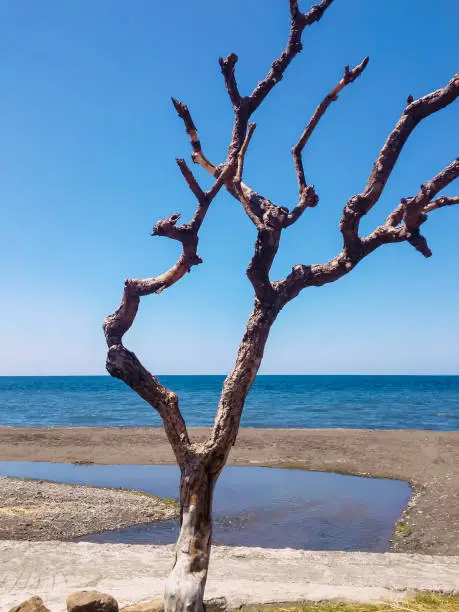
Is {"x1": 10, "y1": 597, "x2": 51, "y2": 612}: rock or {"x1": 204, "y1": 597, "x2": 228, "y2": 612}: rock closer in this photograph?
{"x1": 10, "y1": 597, "x2": 51, "y2": 612}: rock

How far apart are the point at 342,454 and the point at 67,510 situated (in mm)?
17321

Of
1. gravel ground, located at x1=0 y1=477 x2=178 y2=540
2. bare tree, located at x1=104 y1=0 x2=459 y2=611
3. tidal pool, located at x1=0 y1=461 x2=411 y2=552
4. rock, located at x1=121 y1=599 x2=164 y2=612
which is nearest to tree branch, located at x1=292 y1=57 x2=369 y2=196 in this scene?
bare tree, located at x1=104 y1=0 x2=459 y2=611

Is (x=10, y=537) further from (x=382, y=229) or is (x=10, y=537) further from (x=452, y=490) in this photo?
(x=452, y=490)

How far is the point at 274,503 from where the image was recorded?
69.5 ft

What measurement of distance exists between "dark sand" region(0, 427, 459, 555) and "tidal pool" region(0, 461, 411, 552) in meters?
0.91

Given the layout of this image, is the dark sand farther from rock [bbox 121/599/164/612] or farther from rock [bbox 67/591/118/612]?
rock [bbox 67/591/118/612]

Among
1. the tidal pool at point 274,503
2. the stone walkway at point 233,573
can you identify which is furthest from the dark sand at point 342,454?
the stone walkway at point 233,573

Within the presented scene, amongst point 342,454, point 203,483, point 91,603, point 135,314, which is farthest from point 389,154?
point 342,454

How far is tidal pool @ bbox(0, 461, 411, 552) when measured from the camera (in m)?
16.6

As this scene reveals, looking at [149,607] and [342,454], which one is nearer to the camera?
[149,607]

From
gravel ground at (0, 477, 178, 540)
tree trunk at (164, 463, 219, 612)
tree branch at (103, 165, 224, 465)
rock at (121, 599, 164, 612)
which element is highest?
tree branch at (103, 165, 224, 465)

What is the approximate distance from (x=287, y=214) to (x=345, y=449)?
27.8 metres

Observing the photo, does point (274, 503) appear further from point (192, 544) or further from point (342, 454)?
point (192, 544)

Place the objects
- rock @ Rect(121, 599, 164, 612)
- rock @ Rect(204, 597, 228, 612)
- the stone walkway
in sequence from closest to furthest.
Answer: rock @ Rect(121, 599, 164, 612) < rock @ Rect(204, 597, 228, 612) < the stone walkway
